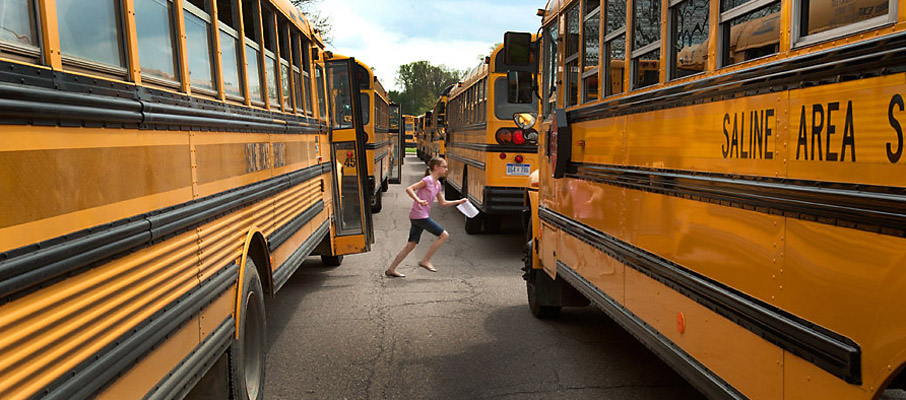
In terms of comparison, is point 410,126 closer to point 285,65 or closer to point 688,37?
point 285,65

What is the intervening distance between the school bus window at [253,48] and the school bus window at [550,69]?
6.66 ft

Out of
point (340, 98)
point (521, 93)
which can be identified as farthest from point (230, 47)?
point (521, 93)

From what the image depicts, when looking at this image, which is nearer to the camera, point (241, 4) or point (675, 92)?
point (675, 92)

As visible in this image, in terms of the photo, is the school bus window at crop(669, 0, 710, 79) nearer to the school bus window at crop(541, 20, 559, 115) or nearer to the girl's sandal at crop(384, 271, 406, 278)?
the school bus window at crop(541, 20, 559, 115)

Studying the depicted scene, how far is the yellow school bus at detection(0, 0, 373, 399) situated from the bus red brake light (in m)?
5.04

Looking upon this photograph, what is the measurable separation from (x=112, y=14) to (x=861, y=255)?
7.22 ft

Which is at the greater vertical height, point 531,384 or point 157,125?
point 157,125

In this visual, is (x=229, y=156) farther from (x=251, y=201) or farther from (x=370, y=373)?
(x=370, y=373)

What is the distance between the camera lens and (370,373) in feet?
14.4

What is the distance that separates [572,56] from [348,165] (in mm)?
3115

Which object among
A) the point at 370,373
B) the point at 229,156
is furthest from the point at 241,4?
the point at 370,373

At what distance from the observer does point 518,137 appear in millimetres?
9234

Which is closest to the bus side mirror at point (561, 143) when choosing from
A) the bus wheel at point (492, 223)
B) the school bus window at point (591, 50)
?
the school bus window at point (591, 50)

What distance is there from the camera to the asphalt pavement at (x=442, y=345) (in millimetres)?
4109
